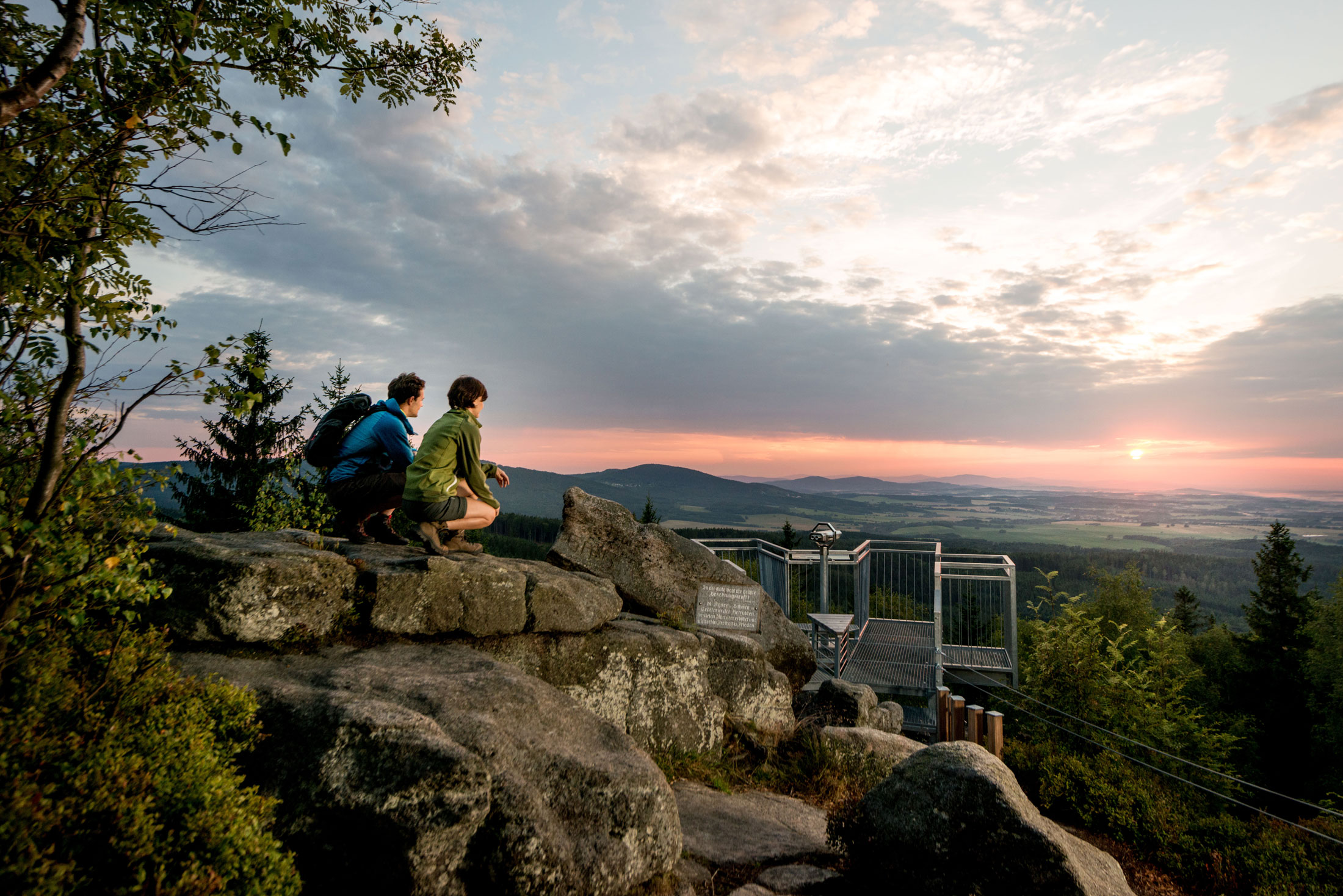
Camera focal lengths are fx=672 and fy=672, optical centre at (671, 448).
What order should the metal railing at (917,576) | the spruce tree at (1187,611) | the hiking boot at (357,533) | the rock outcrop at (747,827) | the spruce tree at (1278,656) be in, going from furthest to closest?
the spruce tree at (1187,611), the spruce tree at (1278,656), the metal railing at (917,576), the hiking boot at (357,533), the rock outcrop at (747,827)

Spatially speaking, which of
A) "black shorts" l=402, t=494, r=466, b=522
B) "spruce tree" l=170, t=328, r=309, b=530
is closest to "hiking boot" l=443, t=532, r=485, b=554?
"black shorts" l=402, t=494, r=466, b=522

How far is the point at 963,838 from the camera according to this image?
4.57 m

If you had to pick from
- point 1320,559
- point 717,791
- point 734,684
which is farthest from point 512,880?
point 1320,559

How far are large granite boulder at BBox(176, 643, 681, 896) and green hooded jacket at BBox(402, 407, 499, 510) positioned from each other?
1822 millimetres

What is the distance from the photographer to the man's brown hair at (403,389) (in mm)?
7172

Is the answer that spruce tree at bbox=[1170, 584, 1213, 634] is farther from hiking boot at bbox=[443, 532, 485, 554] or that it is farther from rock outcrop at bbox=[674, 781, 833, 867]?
hiking boot at bbox=[443, 532, 485, 554]

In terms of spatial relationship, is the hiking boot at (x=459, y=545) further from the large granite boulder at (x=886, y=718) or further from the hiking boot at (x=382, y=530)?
the large granite boulder at (x=886, y=718)

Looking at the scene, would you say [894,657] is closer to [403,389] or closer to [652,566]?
[652,566]

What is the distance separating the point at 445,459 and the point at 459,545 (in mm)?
1023

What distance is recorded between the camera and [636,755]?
4949 mm

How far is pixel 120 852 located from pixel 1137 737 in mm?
15074

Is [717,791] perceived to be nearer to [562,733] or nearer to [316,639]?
[562,733]

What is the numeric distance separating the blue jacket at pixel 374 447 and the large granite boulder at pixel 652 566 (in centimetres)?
292

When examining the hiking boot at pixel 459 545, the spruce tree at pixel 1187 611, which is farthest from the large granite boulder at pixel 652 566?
the spruce tree at pixel 1187 611
